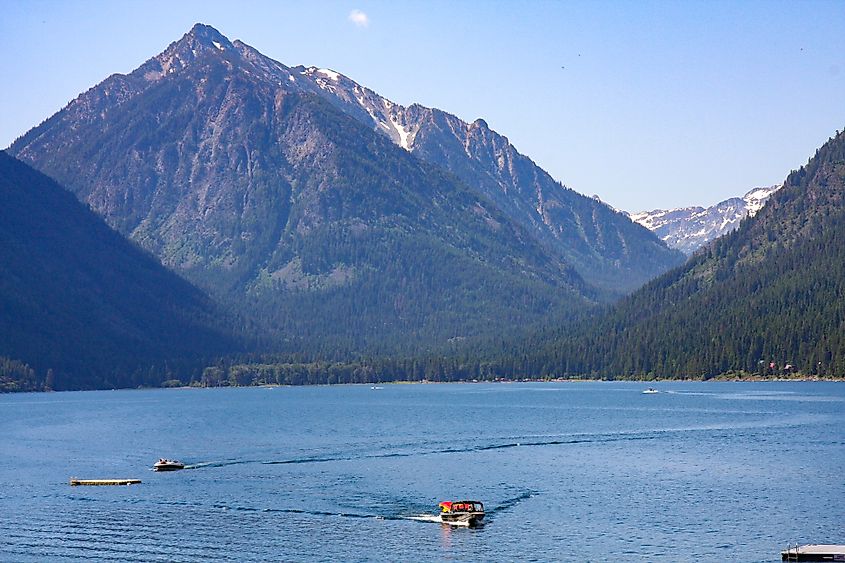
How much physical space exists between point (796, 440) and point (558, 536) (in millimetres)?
80646

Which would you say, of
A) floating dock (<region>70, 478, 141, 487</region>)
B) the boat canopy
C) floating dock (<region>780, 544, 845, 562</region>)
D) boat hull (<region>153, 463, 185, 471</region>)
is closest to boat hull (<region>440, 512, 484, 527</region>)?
the boat canopy

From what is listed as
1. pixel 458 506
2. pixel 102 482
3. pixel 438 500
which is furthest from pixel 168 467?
pixel 458 506

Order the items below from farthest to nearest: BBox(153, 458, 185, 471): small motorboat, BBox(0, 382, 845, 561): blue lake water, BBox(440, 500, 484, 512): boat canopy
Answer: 1. BBox(153, 458, 185, 471): small motorboat
2. BBox(440, 500, 484, 512): boat canopy
3. BBox(0, 382, 845, 561): blue lake water

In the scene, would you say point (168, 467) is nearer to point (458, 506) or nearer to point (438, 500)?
point (438, 500)

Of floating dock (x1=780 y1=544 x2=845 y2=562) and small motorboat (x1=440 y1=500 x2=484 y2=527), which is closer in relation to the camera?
floating dock (x1=780 y1=544 x2=845 y2=562)

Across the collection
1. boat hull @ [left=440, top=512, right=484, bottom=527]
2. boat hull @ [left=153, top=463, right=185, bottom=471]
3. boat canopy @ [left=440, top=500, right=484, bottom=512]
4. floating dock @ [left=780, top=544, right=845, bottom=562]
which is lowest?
floating dock @ [left=780, top=544, right=845, bottom=562]

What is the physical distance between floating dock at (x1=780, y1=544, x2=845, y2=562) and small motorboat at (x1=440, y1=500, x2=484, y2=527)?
98.1 feet

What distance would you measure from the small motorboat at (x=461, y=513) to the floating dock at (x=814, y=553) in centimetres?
2990

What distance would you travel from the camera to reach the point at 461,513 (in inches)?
4754

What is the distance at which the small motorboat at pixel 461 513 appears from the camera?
119812 mm

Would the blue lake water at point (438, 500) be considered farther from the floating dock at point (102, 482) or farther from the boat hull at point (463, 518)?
the floating dock at point (102, 482)

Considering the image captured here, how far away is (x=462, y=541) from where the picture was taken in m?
113

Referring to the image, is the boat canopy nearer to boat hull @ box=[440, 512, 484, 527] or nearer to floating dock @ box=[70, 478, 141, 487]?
boat hull @ box=[440, 512, 484, 527]

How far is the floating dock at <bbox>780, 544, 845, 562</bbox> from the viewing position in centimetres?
9875
